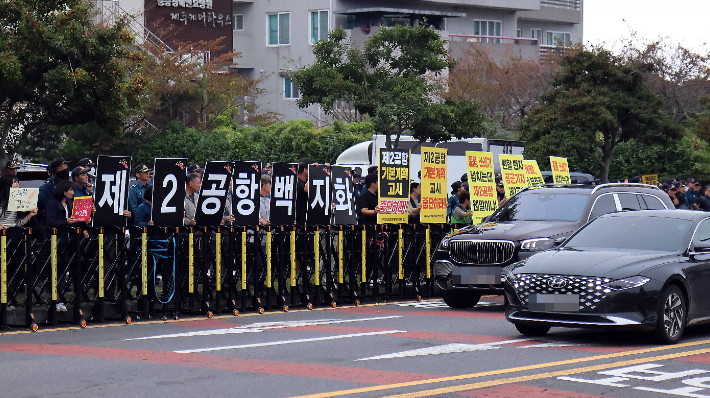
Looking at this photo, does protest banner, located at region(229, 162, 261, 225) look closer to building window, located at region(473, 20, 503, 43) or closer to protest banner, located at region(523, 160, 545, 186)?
protest banner, located at region(523, 160, 545, 186)

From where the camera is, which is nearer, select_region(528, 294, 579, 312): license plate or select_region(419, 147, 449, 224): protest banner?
select_region(528, 294, 579, 312): license plate

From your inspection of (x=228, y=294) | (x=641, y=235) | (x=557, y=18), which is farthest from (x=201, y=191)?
(x=557, y=18)

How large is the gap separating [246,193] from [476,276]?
11.5 ft

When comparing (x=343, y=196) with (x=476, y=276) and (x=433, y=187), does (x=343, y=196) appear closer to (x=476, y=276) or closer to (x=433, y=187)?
(x=433, y=187)

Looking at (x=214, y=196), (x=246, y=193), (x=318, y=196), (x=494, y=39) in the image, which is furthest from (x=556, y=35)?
(x=214, y=196)

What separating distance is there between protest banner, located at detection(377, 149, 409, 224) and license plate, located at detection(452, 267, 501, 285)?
6.89 feet

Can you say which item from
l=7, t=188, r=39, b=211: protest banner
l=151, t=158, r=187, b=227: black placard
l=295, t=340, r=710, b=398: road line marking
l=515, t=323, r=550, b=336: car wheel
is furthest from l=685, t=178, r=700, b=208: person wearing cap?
l=7, t=188, r=39, b=211: protest banner

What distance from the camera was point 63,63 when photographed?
2200 centimetres

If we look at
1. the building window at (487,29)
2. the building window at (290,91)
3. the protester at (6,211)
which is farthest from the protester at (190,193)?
the building window at (487,29)

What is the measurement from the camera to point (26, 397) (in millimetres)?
7930

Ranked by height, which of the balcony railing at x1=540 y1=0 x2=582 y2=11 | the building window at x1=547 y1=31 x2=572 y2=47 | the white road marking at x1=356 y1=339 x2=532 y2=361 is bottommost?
the white road marking at x1=356 y1=339 x2=532 y2=361

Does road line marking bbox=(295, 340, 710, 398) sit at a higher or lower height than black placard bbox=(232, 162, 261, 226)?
lower

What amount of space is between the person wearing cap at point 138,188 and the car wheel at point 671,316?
8.75 metres

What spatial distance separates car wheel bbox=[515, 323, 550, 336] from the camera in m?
11.5
